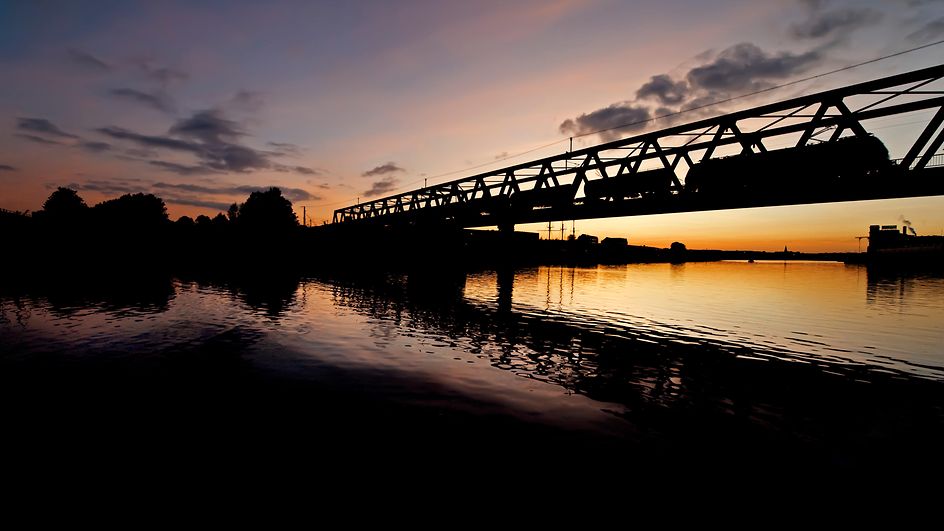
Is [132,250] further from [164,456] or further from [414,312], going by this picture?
[164,456]

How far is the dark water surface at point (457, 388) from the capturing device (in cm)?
859

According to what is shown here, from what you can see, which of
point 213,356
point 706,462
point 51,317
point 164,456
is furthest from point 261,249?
point 706,462

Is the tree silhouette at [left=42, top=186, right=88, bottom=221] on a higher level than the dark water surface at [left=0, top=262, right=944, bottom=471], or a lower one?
higher

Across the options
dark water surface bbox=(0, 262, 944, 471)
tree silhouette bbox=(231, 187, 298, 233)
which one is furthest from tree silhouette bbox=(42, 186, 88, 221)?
dark water surface bbox=(0, 262, 944, 471)

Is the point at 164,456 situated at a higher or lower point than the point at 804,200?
lower

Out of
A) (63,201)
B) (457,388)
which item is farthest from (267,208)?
(457,388)

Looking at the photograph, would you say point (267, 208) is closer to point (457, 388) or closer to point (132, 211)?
point (132, 211)

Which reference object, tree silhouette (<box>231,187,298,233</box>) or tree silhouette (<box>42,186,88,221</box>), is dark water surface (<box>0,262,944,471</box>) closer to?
tree silhouette (<box>231,187,298,233</box>)

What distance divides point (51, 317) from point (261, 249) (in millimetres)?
59401

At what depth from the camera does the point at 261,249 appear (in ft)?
253

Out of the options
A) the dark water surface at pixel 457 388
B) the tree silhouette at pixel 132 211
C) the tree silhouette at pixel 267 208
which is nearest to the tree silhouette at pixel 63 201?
the tree silhouette at pixel 132 211

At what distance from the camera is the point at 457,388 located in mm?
11844

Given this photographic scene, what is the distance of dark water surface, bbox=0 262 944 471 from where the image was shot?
8586 millimetres

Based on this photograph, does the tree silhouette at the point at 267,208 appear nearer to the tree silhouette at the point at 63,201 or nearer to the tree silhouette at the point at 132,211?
the tree silhouette at the point at 132,211
